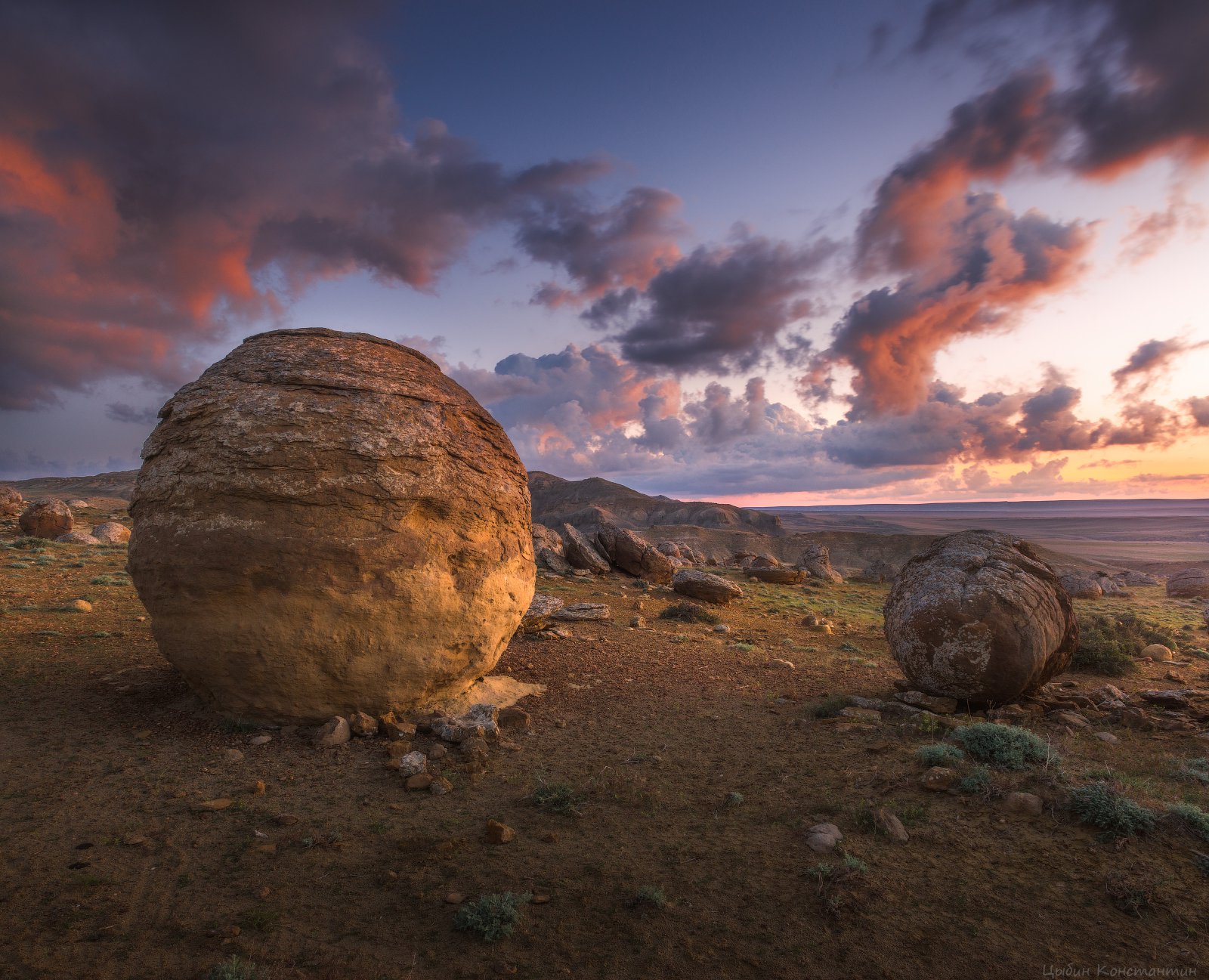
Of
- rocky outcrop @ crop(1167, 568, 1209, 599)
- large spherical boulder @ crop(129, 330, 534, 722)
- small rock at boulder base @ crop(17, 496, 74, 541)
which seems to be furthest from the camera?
rocky outcrop @ crop(1167, 568, 1209, 599)

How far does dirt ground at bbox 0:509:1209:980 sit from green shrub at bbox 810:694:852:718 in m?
0.24

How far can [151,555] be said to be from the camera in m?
7.00

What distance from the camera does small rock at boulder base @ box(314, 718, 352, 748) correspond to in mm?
6875

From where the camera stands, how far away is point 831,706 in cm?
848

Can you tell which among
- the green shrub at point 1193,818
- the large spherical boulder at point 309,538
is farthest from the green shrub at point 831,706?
the large spherical boulder at point 309,538

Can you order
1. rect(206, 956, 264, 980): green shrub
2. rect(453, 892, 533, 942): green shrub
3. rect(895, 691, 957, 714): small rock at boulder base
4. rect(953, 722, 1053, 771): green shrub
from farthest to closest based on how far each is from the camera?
rect(895, 691, 957, 714): small rock at boulder base → rect(953, 722, 1053, 771): green shrub → rect(453, 892, 533, 942): green shrub → rect(206, 956, 264, 980): green shrub

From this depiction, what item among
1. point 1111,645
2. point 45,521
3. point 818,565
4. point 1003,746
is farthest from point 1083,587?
point 45,521

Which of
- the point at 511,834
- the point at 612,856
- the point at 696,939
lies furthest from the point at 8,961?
the point at 696,939

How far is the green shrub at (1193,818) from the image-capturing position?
463 cm

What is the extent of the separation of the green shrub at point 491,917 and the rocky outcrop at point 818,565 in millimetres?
30570

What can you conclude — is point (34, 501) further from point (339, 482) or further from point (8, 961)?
point (8, 961)

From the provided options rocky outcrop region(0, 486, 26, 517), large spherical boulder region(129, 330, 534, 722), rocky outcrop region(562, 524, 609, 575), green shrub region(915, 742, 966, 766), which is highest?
rocky outcrop region(0, 486, 26, 517)

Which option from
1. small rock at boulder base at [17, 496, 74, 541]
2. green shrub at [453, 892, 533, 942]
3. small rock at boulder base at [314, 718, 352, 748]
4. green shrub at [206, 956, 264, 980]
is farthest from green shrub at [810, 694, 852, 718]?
small rock at boulder base at [17, 496, 74, 541]

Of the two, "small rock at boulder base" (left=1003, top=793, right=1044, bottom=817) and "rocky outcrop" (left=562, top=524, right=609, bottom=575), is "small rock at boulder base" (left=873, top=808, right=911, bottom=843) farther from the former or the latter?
"rocky outcrop" (left=562, top=524, right=609, bottom=575)
